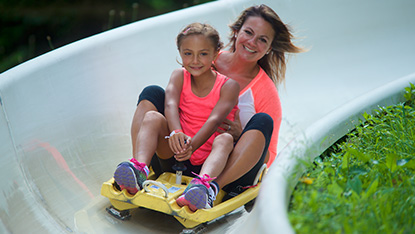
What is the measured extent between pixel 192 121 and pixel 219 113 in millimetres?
120

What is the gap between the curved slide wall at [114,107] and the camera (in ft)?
4.91

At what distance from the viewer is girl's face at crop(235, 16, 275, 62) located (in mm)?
1956

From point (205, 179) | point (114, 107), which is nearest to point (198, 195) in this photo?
point (205, 179)

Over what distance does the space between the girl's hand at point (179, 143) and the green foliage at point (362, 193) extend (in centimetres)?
43

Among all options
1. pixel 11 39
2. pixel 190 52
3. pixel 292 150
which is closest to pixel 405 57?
pixel 190 52

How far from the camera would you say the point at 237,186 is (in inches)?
63.8

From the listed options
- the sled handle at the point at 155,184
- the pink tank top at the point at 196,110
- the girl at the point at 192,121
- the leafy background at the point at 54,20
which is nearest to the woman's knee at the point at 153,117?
the girl at the point at 192,121

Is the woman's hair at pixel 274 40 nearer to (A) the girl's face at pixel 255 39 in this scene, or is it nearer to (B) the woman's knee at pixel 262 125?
(A) the girl's face at pixel 255 39

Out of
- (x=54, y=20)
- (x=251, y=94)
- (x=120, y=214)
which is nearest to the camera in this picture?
(x=120, y=214)

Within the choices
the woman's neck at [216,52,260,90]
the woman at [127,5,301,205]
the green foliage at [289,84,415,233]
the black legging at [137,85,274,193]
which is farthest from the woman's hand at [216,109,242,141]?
the green foliage at [289,84,415,233]

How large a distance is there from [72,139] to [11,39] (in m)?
2.82

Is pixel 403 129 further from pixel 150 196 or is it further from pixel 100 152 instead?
pixel 100 152

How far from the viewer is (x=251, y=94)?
1.91 m

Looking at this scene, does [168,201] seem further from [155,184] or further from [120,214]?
[120,214]
